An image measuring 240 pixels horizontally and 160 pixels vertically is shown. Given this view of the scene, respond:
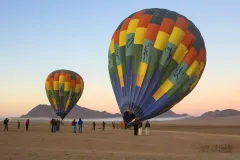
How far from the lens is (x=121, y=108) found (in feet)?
82.2

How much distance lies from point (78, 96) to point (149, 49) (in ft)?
101

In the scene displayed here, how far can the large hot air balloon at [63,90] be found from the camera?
50.4 meters

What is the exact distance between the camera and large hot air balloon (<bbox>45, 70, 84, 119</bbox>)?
50.4 meters

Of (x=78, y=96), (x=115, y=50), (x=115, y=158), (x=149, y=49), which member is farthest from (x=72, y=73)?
(x=115, y=158)

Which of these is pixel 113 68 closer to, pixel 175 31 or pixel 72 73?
pixel 175 31

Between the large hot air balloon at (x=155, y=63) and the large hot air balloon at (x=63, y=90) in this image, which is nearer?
the large hot air balloon at (x=155, y=63)

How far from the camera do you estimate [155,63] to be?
24234mm

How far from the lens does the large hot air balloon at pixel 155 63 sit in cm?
2406

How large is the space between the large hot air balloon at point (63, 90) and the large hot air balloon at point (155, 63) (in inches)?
986

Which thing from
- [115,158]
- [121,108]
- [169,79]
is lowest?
[115,158]

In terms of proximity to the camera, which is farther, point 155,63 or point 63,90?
point 63,90

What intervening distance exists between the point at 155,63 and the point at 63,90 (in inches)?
1143

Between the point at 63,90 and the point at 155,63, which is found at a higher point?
the point at 63,90

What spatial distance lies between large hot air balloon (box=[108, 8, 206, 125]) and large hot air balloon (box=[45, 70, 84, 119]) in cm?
2504
